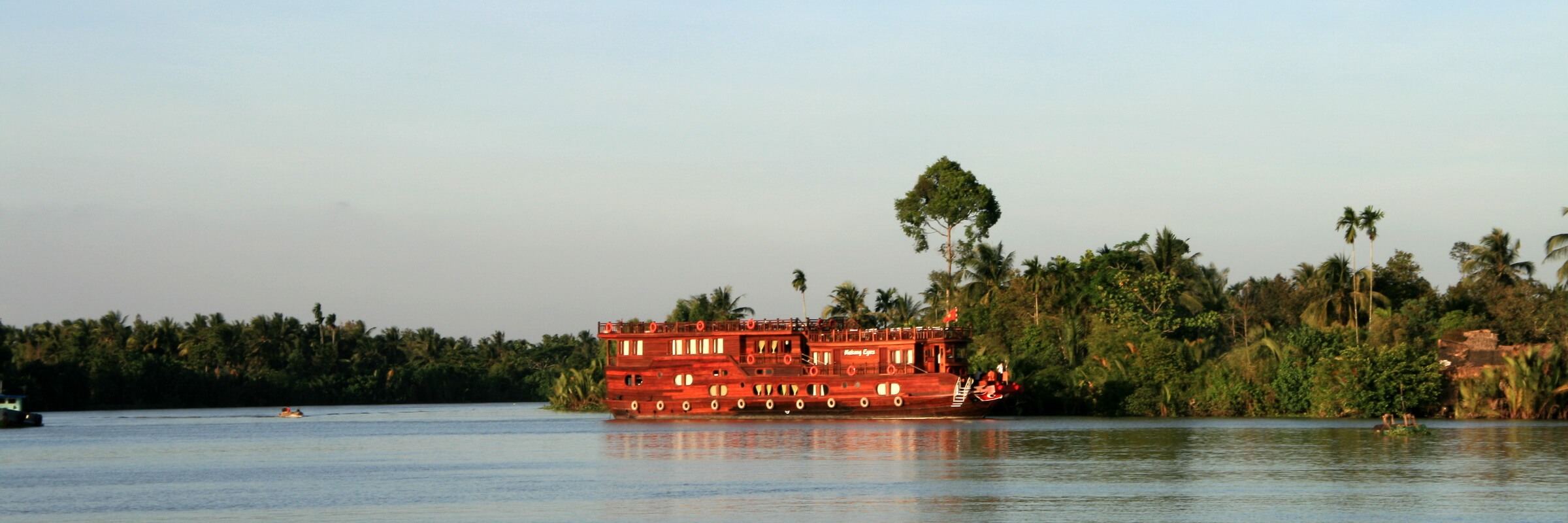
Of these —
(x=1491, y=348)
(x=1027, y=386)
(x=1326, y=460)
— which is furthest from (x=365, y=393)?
(x=1326, y=460)

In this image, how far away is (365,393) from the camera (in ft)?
373

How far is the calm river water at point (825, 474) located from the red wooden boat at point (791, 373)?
5.14 ft

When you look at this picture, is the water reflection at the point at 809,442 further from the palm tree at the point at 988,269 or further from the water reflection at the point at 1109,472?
the palm tree at the point at 988,269

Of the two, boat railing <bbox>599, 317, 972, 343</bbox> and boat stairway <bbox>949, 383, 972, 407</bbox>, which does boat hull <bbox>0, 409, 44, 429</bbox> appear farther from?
boat stairway <bbox>949, 383, 972, 407</bbox>

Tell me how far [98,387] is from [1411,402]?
245 feet

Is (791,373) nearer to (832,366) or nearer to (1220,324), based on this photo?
(832,366)

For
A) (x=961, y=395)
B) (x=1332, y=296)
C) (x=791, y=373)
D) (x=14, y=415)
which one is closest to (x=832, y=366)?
(x=791, y=373)

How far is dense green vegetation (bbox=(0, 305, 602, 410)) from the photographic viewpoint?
9369cm

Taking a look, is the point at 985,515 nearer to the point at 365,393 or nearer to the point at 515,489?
the point at 515,489

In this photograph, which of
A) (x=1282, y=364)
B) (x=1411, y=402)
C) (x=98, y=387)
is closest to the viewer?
(x=1411, y=402)

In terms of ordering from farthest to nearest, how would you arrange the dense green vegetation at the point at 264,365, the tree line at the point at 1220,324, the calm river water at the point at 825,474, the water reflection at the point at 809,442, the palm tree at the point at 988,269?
the dense green vegetation at the point at 264,365 < the palm tree at the point at 988,269 < the tree line at the point at 1220,324 < the water reflection at the point at 809,442 < the calm river water at the point at 825,474

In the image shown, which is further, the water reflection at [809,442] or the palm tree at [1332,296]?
the palm tree at [1332,296]

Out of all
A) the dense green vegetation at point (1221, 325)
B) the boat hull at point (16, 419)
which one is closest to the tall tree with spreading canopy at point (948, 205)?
the dense green vegetation at point (1221, 325)

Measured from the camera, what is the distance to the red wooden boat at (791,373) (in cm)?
5988
